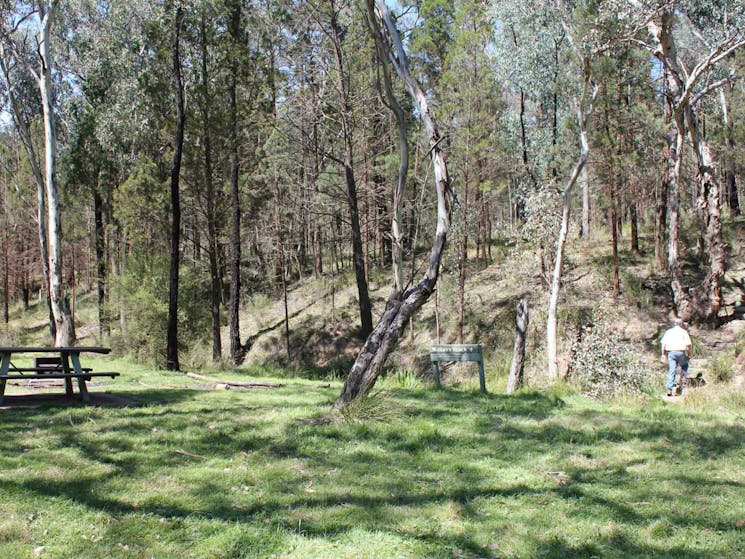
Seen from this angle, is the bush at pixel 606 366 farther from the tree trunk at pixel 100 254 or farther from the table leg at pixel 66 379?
the tree trunk at pixel 100 254

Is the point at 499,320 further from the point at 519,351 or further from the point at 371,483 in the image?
the point at 371,483

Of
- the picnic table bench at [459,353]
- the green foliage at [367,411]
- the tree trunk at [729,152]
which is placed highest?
the tree trunk at [729,152]

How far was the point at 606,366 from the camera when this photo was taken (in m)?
10.2

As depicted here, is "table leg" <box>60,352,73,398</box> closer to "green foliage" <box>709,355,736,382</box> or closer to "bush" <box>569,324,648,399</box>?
"bush" <box>569,324,648,399</box>

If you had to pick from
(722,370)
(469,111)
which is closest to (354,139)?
(469,111)

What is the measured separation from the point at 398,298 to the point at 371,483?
257 centimetres

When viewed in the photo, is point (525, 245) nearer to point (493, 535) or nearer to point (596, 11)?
point (596, 11)

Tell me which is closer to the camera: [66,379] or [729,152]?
[66,379]

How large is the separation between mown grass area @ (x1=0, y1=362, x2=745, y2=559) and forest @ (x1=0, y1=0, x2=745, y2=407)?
6.67 m

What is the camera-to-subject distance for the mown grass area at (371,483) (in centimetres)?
346

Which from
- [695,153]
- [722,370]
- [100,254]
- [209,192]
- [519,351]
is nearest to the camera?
[519,351]

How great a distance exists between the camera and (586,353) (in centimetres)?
1045

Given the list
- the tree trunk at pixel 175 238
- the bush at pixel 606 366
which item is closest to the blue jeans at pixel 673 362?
the bush at pixel 606 366

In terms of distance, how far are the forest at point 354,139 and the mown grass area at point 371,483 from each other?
21.9 feet
